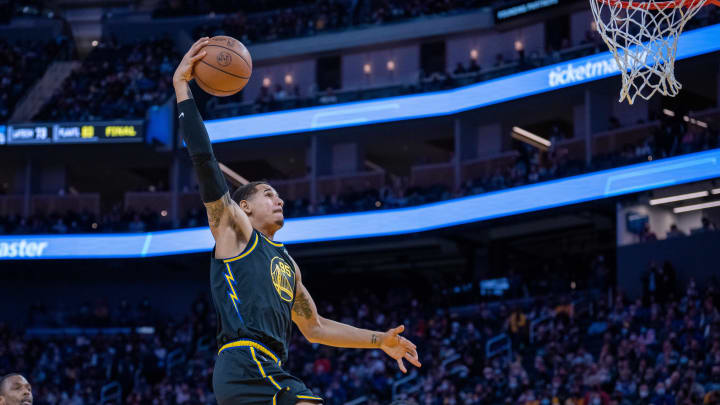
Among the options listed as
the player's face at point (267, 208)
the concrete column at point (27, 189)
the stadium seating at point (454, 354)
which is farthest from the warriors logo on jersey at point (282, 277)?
the concrete column at point (27, 189)

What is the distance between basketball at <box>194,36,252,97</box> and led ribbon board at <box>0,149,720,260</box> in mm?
16726

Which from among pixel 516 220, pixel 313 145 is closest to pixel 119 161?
pixel 313 145

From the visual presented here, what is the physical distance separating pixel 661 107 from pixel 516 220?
5.11m

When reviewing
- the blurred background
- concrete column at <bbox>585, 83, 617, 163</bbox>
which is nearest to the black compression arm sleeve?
the blurred background

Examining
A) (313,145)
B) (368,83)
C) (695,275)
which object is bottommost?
(695,275)

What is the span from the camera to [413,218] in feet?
83.4

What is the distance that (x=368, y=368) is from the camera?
19609 millimetres

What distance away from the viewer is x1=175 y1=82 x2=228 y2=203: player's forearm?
4.37m

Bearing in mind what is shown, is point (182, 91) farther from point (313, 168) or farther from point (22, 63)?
point (22, 63)

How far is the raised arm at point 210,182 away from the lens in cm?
439

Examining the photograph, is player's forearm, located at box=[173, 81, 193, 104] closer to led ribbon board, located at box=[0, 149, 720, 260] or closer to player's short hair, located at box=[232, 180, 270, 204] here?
player's short hair, located at box=[232, 180, 270, 204]

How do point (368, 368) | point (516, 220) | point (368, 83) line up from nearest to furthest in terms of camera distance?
1. point (368, 368)
2. point (516, 220)
3. point (368, 83)

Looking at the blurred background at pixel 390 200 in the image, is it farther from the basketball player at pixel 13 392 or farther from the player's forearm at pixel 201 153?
the player's forearm at pixel 201 153

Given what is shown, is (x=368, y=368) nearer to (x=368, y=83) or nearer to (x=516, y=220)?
(x=516, y=220)
